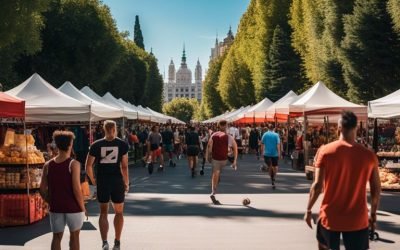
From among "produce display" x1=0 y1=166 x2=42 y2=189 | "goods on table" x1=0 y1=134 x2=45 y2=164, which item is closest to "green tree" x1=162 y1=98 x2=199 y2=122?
"goods on table" x1=0 y1=134 x2=45 y2=164

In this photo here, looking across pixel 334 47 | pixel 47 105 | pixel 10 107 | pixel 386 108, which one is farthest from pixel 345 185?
pixel 334 47

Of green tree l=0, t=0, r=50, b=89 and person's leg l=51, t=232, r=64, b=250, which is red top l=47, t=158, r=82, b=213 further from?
green tree l=0, t=0, r=50, b=89

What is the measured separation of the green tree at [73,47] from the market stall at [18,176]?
1206 inches

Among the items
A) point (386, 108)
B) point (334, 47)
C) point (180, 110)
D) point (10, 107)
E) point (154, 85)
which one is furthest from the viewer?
point (180, 110)

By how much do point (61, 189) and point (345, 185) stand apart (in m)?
3.00

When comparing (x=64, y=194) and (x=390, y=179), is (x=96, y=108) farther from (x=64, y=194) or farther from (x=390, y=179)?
(x=64, y=194)

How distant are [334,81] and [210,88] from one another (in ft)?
248

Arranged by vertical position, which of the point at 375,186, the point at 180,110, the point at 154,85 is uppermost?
the point at 154,85

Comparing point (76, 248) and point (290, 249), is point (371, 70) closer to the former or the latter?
point (290, 249)

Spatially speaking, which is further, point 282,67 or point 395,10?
point 282,67

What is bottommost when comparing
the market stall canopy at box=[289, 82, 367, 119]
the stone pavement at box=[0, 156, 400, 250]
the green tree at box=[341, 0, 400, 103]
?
the stone pavement at box=[0, 156, 400, 250]

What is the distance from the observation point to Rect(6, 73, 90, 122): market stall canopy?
A: 14406 millimetres

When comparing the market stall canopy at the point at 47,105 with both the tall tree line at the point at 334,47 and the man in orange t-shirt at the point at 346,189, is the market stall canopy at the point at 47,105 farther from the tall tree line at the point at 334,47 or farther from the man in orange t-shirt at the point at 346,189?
the tall tree line at the point at 334,47

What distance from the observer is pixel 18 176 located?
1133 cm
